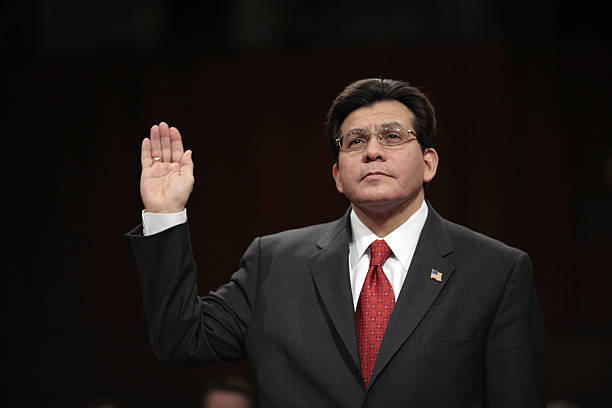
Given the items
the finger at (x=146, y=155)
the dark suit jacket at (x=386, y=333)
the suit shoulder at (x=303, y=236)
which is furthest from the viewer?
the suit shoulder at (x=303, y=236)

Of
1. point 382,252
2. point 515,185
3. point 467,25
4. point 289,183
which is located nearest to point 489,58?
point 467,25

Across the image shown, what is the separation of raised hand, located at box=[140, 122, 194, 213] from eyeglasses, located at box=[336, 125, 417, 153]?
376 millimetres

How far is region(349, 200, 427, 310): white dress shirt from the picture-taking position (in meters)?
1.51

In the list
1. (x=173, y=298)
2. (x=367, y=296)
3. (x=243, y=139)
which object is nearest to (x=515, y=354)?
(x=367, y=296)

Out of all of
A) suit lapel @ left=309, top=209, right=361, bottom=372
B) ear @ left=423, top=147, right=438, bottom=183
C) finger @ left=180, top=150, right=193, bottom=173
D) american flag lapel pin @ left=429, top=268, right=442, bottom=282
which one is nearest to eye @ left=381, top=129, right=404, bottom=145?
ear @ left=423, top=147, right=438, bottom=183

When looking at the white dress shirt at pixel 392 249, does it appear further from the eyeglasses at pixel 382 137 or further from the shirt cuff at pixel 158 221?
the shirt cuff at pixel 158 221

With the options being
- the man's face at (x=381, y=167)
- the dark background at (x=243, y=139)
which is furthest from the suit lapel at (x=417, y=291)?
the dark background at (x=243, y=139)

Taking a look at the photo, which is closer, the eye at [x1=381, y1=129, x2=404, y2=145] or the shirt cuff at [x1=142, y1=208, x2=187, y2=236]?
the shirt cuff at [x1=142, y1=208, x2=187, y2=236]

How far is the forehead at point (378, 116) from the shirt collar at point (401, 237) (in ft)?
0.72

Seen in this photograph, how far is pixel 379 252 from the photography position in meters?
1.51

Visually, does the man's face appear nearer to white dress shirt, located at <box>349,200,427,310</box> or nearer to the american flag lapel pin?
white dress shirt, located at <box>349,200,427,310</box>

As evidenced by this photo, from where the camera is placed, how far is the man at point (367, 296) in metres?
1.39

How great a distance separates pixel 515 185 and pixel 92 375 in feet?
8.02

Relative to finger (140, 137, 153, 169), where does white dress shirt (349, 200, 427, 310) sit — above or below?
below
